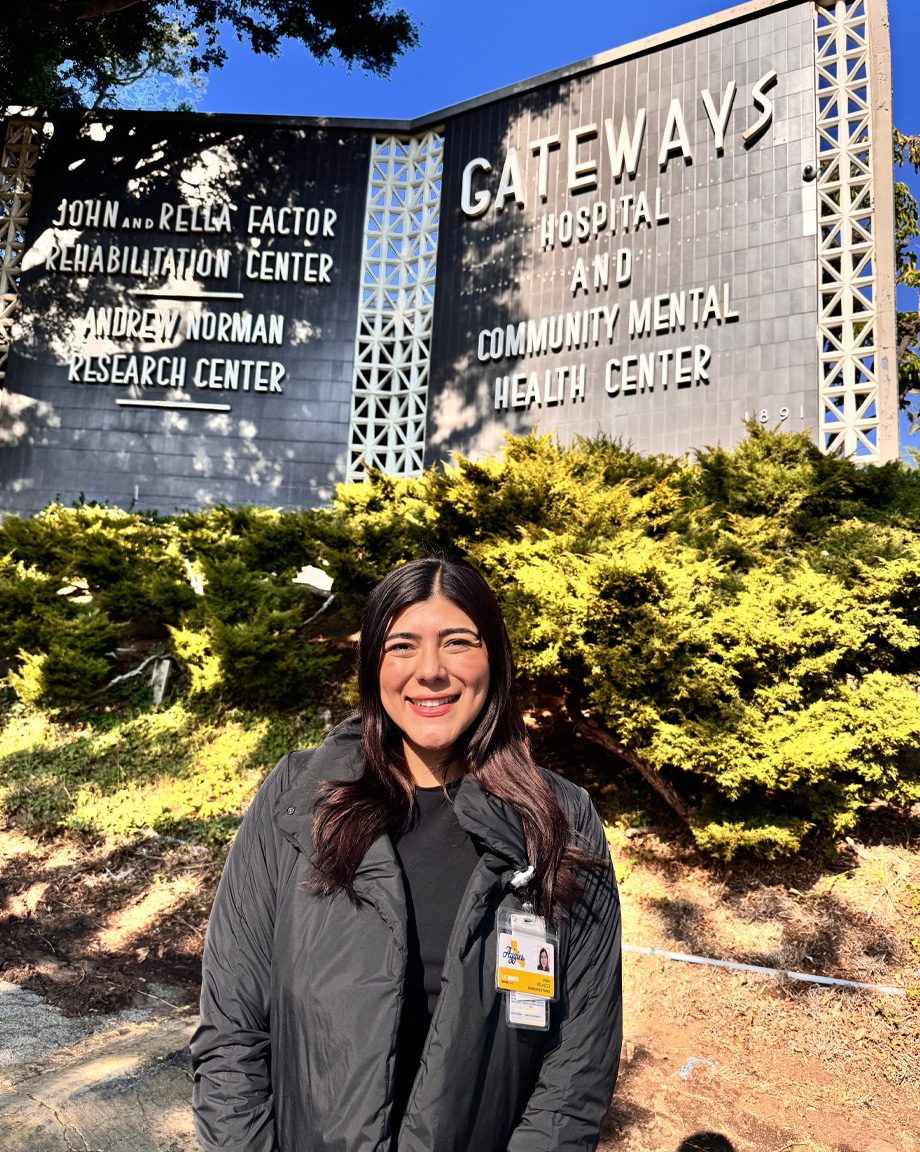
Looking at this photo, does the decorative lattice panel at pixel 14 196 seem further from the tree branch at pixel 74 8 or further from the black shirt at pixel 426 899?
the black shirt at pixel 426 899

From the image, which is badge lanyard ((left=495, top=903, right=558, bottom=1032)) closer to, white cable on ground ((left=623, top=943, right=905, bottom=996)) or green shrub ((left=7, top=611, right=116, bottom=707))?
white cable on ground ((left=623, top=943, right=905, bottom=996))

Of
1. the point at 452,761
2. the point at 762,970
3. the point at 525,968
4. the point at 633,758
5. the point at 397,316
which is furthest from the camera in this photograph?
the point at 397,316

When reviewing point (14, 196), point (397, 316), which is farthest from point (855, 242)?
point (14, 196)

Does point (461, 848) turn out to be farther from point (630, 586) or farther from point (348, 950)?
point (630, 586)

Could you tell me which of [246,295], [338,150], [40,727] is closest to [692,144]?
[338,150]

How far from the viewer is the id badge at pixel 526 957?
1554 millimetres

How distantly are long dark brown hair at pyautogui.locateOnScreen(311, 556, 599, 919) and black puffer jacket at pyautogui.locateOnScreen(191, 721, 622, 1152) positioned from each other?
35mm

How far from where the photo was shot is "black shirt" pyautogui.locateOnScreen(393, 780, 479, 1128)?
1.55m

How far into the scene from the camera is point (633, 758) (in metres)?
6.06

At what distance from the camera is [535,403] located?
514 inches

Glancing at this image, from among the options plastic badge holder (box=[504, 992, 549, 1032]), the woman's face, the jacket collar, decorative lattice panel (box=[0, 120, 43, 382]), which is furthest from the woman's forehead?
decorative lattice panel (box=[0, 120, 43, 382])

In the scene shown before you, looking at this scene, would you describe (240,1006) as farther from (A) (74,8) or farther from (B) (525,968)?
(A) (74,8)

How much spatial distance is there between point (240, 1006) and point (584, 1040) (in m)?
0.65

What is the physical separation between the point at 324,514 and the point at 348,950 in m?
7.25
